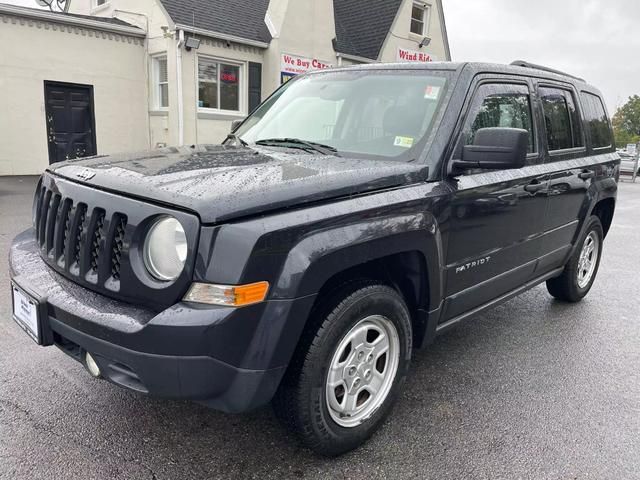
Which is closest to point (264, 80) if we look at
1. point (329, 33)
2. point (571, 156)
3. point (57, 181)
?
point (329, 33)

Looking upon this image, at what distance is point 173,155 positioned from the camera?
2.96 meters

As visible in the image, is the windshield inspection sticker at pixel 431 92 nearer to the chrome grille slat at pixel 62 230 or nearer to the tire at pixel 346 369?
the tire at pixel 346 369

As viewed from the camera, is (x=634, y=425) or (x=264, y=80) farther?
(x=264, y=80)

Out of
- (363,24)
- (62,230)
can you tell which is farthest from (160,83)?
(62,230)

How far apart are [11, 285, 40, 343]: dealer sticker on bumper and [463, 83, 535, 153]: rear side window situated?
235 cm

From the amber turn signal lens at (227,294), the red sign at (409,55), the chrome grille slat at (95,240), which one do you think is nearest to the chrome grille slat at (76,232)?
the chrome grille slat at (95,240)

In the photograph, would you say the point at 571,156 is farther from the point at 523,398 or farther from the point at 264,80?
the point at 264,80

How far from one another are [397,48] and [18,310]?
57.5ft

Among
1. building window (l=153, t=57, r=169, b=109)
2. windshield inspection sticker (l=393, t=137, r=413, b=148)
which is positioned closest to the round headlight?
windshield inspection sticker (l=393, t=137, r=413, b=148)

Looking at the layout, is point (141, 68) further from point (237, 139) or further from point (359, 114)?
point (359, 114)

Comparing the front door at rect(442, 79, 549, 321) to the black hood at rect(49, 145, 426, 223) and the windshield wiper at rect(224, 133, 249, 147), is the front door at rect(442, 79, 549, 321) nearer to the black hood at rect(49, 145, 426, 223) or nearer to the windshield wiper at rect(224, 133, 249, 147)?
the black hood at rect(49, 145, 426, 223)

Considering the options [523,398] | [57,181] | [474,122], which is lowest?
[523,398]

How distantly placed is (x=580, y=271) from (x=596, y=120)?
1376mm

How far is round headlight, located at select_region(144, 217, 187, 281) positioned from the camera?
213 cm
